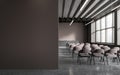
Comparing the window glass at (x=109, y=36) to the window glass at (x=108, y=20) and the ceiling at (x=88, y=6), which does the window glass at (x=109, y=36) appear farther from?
the ceiling at (x=88, y=6)

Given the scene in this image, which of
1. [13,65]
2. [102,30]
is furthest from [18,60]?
[102,30]

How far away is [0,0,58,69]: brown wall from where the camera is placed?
7730mm

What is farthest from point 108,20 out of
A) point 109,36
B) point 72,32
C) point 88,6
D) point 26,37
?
point 26,37

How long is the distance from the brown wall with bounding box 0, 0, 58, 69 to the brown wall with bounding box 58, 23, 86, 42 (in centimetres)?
2124

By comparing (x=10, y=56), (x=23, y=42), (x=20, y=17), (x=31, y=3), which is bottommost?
(x=10, y=56)

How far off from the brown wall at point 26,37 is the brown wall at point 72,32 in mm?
21238

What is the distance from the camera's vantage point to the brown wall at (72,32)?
29.0 m

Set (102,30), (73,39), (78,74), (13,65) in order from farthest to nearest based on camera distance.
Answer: (73,39) → (102,30) → (13,65) → (78,74)

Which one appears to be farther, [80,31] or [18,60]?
[80,31]

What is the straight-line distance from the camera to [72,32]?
1144 inches

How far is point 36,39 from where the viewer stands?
7762 mm

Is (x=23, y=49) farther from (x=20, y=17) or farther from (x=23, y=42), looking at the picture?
(x=20, y=17)

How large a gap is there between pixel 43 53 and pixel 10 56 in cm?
141

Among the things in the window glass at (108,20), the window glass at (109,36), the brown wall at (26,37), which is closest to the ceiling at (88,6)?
the window glass at (108,20)
